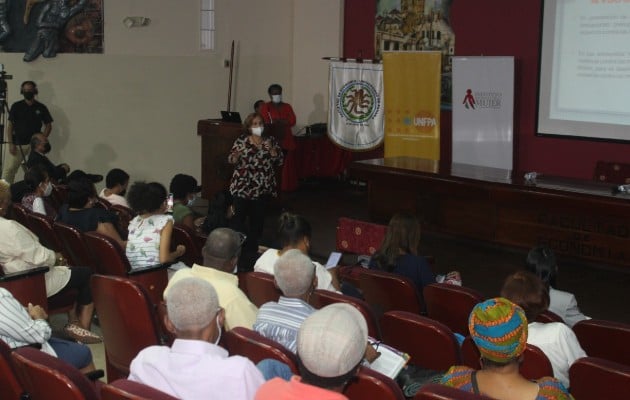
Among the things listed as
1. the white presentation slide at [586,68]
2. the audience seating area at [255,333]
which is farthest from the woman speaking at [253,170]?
the white presentation slide at [586,68]

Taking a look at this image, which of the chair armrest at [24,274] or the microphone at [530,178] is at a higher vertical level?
the microphone at [530,178]

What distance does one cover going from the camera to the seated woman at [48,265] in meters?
4.29


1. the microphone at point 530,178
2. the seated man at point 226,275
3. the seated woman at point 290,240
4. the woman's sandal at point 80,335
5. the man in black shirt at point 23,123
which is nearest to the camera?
the seated man at point 226,275

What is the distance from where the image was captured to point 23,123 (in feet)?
30.3

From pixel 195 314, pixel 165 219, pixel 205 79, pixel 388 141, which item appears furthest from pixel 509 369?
pixel 205 79

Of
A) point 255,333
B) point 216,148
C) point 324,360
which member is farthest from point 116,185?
point 324,360

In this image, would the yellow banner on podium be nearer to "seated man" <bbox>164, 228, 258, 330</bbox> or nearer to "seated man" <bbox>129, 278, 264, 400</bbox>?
"seated man" <bbox>164, 228, 258, 330</bbox>

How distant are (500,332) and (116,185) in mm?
4378

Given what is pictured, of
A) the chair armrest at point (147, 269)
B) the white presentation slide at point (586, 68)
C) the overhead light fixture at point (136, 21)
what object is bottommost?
the chair armrest at point (147, 269)

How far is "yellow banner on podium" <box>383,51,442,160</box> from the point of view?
9.68m

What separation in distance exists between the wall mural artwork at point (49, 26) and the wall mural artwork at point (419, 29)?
3710 mm

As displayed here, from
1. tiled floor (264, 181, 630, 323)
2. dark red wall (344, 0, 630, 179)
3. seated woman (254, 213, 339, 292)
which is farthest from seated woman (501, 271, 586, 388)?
dark red wall (344, 0, 630, 179)

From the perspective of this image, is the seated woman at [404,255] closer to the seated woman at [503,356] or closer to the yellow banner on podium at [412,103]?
the seated woman at [503,356]

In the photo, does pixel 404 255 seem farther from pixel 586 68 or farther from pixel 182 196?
pixel 586 68
